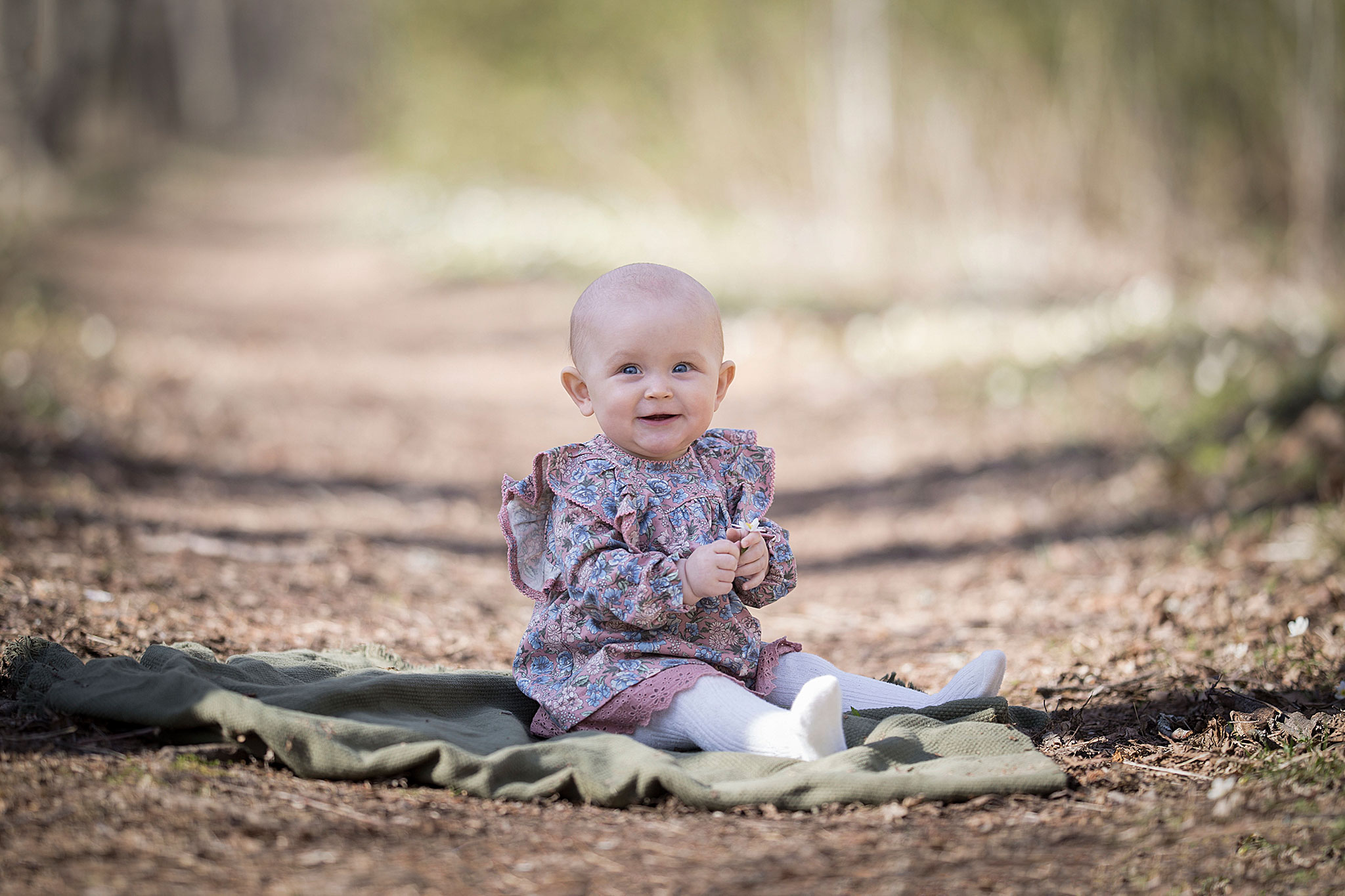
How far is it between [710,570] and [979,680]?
30.8 inches

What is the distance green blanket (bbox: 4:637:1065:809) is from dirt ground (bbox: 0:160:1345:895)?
5 cm

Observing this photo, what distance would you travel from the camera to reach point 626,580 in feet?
8.14

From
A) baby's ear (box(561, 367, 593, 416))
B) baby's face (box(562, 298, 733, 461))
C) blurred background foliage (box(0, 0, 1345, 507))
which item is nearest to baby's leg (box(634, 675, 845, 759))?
baby's face (box(562, 298, 733, 461))

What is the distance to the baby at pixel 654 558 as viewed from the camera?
2.49m

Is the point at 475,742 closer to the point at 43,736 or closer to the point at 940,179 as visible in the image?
the point at 43,736

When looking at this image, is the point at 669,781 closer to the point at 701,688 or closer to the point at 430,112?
the point at 701,688

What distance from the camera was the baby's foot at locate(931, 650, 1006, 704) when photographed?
2.77 meters

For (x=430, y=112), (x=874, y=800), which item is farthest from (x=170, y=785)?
(x=430, y=112)

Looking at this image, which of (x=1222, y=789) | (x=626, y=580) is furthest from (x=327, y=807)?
(x=1222, y=789)

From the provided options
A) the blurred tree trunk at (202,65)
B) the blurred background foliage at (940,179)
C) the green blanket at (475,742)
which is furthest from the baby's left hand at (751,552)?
the blurred tree trunk at (202,65)

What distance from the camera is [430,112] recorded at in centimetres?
1981

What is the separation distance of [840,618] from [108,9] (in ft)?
79.9

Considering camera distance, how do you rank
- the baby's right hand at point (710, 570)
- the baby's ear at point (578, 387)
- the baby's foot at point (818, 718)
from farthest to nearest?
the baby's ear at point (578, 387), the baby's right hand at point (710, 570), the baby's foot at point (818, 718)

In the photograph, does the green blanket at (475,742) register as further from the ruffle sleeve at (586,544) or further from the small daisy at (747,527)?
the small daisy at (747,527)
